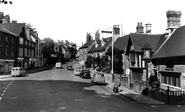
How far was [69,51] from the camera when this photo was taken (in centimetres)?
13800

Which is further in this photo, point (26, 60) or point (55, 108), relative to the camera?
point (26, 60)

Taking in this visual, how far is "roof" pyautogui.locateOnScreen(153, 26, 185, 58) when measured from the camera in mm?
16859

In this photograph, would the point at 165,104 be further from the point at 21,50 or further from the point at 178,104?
the point at 21,50

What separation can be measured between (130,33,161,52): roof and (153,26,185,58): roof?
151 inches

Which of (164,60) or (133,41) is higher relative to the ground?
(133,41)

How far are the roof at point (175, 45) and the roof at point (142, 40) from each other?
12.6ft

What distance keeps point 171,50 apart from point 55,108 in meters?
13.2

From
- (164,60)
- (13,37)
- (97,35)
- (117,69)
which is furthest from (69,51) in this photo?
(164,60)

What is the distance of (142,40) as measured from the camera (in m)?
26.1

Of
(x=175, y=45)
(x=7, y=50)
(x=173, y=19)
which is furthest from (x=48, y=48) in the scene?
(x=175, y=45)

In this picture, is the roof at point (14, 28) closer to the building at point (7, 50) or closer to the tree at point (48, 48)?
the building at point (7, 50)

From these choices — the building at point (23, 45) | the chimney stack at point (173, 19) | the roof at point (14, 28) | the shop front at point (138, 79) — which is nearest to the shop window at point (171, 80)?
the shop front at point (138, 79)

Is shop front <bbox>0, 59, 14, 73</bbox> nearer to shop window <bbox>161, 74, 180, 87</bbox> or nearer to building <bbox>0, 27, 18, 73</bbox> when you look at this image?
building <bbox>0, 27, 18, 73</bbox>

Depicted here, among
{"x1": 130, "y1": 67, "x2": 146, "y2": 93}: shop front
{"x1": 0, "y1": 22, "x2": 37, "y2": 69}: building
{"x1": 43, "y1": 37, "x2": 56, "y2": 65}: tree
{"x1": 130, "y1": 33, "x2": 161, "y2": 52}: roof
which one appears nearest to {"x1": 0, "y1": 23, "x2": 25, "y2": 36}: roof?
{"x1": 0, "y1": 22, "x2": 37, "y2": 69}: building
